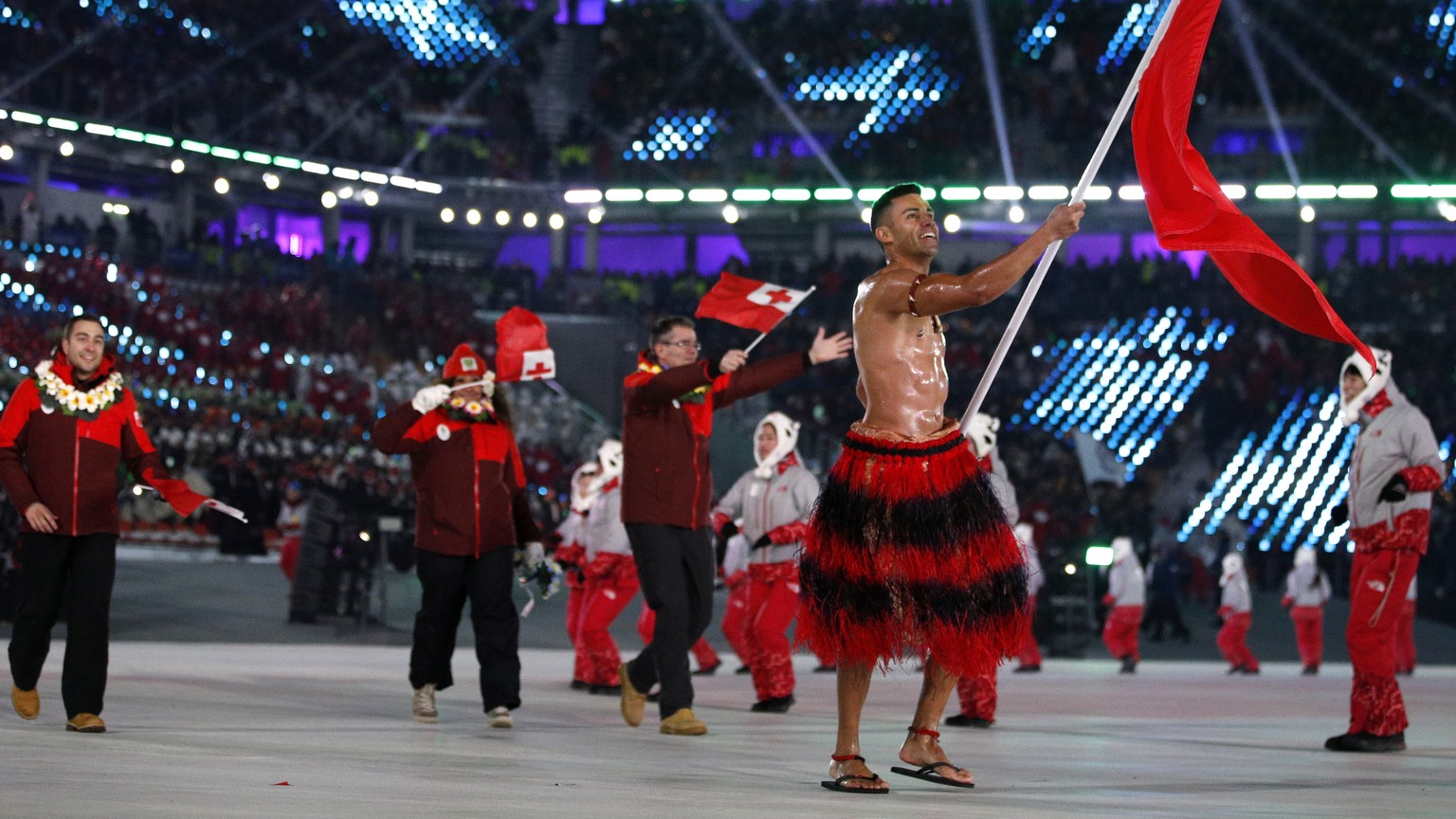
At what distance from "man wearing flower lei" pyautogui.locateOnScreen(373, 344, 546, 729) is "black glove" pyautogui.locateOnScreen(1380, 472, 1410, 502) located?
12.9ft

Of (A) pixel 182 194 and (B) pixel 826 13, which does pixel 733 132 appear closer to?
(B) pixel 826 13

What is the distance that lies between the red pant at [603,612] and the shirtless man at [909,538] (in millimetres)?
5880

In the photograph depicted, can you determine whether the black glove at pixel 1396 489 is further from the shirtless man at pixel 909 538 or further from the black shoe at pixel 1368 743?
the shirtless man at pixel 909 538

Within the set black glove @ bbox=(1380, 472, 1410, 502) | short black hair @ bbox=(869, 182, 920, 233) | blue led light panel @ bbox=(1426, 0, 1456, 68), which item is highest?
blue led light panel @ bbox=(1426, 0, 1456, 68)

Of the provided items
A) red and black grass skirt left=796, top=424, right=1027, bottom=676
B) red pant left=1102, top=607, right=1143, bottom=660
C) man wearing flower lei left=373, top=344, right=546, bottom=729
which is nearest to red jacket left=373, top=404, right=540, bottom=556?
man wearing flower lei left=373, top=344, right=546, bottom=729

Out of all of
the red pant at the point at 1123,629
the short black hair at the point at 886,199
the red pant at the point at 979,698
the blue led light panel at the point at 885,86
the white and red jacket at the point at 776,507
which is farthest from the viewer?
the blue led light panel at the point at 885,86

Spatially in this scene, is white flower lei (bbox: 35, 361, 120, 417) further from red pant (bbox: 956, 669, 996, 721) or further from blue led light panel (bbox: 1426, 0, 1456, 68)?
blue led light panel (bbox: 1426, 0, 1456, 68)

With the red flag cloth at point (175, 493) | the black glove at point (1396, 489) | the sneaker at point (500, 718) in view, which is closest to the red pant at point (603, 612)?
the sneaker at point (500, 718)

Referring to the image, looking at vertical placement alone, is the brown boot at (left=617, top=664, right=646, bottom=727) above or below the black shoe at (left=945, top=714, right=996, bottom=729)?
above

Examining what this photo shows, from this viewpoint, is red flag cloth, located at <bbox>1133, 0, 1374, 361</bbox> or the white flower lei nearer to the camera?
red flag cloth, located at <bbox>1133, 0, 1374, 361</bbox>

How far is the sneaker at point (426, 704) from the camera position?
8367 millimetres

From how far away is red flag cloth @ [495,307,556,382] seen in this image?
8.69m

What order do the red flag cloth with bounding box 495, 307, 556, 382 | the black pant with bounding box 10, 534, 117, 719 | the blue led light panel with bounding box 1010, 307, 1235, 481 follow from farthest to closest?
1. the blue led light panel with bounding box 1010, 307, 1235, 481
2. the red flag cloth with bounding box 495, 307, 556, 382
3. the black pant with bounding box 10, 534, 117, 719

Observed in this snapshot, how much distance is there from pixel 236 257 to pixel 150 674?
69.4 ft
